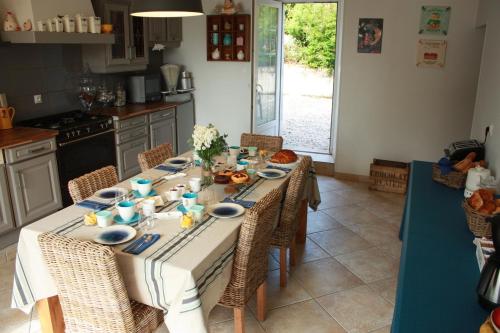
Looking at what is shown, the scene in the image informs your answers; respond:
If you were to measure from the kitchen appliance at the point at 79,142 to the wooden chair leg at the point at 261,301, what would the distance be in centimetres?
227

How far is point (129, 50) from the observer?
16.3 ft

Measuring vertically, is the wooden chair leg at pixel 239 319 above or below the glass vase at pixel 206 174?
below

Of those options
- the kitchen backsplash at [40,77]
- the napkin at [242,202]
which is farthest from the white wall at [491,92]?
the kitchen backsplash at [40,77]

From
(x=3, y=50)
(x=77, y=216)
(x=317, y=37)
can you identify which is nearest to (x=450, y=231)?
(x=77, y=216)

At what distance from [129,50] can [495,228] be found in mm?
4427

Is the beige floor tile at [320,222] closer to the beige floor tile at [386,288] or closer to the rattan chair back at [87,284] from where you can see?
the beige floor tile at [386,288]

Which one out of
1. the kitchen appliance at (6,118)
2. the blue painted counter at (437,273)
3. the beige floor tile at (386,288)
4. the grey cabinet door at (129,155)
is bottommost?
the beige floor tile at (386,288)

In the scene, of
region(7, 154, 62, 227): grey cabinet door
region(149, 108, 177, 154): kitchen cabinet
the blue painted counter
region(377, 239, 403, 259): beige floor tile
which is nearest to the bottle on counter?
region(149, 108, 177, 154): kitchen cabinet

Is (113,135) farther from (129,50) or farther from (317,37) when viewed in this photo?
(317,37)

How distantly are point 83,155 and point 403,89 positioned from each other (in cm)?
355

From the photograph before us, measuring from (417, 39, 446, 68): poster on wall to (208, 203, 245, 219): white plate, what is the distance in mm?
3333

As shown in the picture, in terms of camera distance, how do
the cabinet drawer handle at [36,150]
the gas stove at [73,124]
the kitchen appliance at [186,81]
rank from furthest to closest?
the kitchen appliance at [186,81] < the gas stove at [73,124] < the cabinet drawer handle at [36,150]

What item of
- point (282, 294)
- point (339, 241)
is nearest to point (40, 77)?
point (282, 294)

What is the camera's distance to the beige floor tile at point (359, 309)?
8.62 ft
